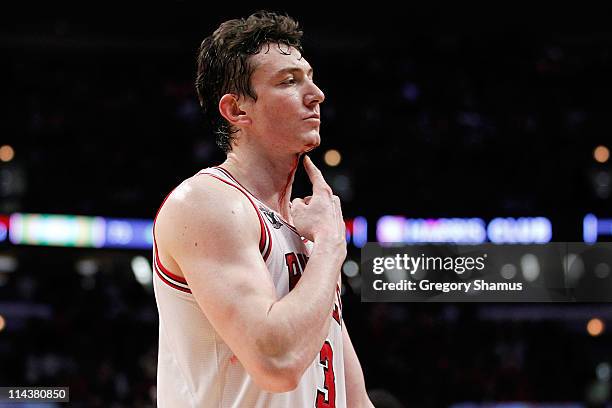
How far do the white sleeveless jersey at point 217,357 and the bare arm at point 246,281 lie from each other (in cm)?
9

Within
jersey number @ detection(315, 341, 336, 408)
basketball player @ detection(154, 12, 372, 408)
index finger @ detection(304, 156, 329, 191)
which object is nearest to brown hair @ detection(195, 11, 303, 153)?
basketball player @ detection(154, 12, 372, 408)

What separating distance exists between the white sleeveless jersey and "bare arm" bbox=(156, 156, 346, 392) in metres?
0.09

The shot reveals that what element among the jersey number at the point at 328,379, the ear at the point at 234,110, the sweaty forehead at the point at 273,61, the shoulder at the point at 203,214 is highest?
the sweaty forehead at the point at 273,61

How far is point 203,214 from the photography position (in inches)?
98.0

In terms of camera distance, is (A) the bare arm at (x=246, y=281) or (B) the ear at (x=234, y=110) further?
(B) the ear at (x=234, y=110)

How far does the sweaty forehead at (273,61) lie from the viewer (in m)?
2.81

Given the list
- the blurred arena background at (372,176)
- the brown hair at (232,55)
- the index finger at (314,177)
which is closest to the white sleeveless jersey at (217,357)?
the index finger at (314,177)

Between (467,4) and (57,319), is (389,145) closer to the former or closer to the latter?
(467,4)

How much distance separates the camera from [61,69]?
1567 cm

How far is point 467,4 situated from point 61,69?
695cm

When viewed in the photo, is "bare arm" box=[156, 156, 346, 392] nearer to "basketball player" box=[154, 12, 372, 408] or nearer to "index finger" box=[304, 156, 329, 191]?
"basketball player" box=[154, 12, 372, 408]

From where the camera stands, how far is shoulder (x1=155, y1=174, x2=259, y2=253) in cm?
247

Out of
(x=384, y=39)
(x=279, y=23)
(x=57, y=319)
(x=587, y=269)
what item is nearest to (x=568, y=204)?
(x=384, y=39)

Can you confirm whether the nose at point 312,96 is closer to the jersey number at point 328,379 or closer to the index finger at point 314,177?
the index finger at point 314,177
